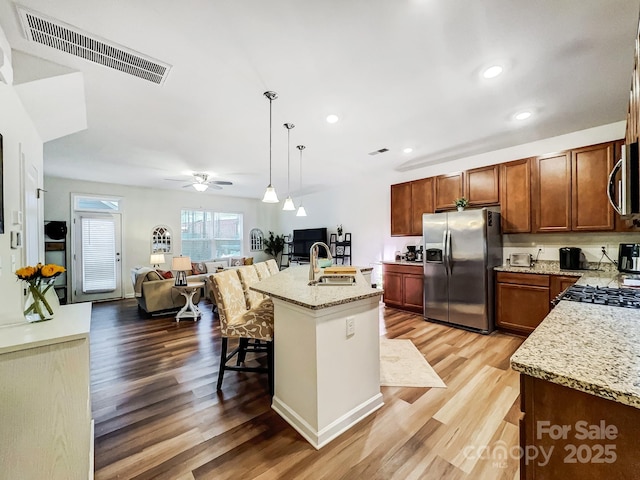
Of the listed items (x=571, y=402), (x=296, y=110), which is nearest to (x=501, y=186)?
(x=296, y=110)

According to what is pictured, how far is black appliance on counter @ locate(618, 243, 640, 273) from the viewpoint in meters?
2.83

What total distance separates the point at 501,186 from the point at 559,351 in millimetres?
3603

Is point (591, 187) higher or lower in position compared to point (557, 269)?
higher

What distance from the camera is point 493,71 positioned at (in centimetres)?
219

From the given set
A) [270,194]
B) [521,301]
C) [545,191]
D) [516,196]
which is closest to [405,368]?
[521,301]

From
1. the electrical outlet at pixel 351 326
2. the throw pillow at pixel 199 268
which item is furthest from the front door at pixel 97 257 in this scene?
the electrical outlet at pixel 351 326

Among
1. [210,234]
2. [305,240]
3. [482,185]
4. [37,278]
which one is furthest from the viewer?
[210,234]

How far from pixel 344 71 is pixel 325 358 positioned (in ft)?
7.22

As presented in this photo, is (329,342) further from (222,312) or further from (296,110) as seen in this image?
(296,110)

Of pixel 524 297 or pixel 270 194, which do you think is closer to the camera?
pixel 270 194

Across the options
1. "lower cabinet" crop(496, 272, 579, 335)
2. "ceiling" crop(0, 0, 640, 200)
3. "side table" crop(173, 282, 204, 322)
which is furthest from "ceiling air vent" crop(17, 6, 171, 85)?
"lower cabinet" crop(496, 272, 579, 335)

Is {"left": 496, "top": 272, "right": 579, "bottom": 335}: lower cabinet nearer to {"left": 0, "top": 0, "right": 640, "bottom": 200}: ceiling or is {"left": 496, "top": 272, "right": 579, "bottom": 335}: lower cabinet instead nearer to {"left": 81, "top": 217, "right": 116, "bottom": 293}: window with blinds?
{"left": 0, "top": 0, "right": 640, "bottom": 200}: ceiling

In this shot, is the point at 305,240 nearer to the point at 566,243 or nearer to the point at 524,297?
the point at 524,297

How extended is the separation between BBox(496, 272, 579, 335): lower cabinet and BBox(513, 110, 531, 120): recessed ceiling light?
1880 millimetres
